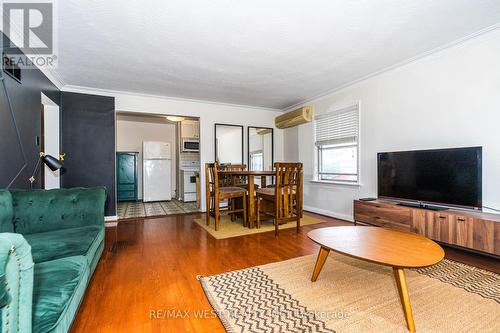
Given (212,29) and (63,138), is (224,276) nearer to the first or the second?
(212,29)

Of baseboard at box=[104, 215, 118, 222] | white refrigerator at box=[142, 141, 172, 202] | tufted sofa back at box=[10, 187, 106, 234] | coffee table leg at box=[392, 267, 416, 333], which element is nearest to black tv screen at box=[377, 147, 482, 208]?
coffee table leg at box=[392, 267, 416, 333]

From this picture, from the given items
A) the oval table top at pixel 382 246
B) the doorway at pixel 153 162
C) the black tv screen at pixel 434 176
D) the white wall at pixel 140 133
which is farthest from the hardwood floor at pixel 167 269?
the white wall at pixel 140 133

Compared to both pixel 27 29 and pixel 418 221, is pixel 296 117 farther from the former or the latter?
pixel 27 29

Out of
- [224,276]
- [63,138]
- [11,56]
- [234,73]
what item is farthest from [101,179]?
[224,276]

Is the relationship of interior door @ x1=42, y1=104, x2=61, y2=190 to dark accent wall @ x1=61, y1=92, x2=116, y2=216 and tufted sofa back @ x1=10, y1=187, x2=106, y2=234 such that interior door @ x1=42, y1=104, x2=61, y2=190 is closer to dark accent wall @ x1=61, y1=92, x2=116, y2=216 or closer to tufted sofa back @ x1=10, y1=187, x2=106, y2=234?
dark accent wall @ x1=61, y1=92, x2=116, y2=216

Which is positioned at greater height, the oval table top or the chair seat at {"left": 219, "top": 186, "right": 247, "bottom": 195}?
the chair seat at {"left": 219, "top": 186, "right": 247, "bottom": 195}

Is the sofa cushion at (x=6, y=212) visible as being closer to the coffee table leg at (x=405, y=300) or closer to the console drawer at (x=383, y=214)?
the coffee table leg at (x=405, y=300)

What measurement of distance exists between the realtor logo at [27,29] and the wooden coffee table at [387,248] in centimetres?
307

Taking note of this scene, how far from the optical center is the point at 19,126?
2.40m

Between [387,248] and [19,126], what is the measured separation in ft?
11.9

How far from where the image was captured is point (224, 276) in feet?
6.65

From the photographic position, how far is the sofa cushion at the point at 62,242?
5.14 ft

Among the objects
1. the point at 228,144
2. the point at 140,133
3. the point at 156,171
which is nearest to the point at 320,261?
the point at 228,144

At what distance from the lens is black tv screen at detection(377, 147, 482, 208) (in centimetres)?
233
